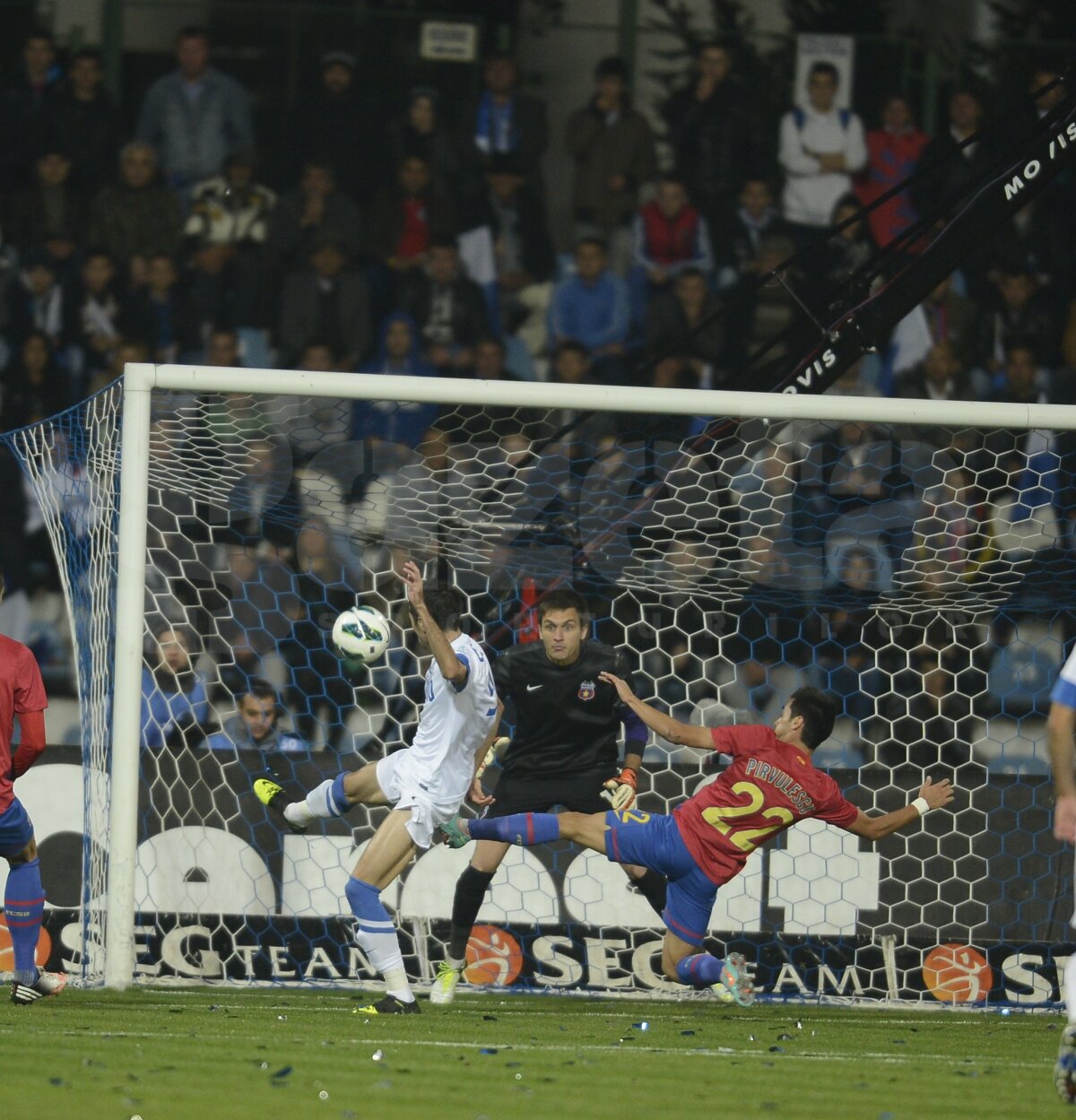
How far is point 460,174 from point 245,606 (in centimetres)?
394

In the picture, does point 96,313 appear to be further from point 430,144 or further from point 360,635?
point 360,635

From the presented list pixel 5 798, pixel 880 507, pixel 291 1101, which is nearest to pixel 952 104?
pixel 880 507

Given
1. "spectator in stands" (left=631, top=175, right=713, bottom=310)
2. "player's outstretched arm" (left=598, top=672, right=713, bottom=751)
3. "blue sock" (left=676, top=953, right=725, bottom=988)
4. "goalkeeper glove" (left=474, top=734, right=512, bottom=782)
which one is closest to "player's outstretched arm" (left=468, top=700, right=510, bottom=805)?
"goalkeeper glove" (left=474, top=734, right=512, bottom=782)

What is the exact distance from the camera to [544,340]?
1084 centimetres

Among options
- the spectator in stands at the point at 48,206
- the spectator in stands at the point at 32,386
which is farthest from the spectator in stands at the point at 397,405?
the spectator in stands at the point at 48,206

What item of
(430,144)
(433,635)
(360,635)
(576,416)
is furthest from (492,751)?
(430,144)

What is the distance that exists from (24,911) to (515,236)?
6081mm

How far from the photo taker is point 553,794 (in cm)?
726

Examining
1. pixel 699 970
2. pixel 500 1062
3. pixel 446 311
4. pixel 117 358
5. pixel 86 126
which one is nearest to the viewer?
pixel 500 1062

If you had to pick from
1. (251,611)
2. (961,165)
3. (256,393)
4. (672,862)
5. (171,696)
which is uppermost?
(961,165)

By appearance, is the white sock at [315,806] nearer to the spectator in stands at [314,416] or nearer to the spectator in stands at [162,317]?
the spectator in stands at [314,416]

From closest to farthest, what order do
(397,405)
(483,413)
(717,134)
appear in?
(483,413), (397,405), (717,134)

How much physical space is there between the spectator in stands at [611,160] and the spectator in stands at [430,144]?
2.62ft

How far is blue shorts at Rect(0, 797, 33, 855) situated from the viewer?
6070 mm
